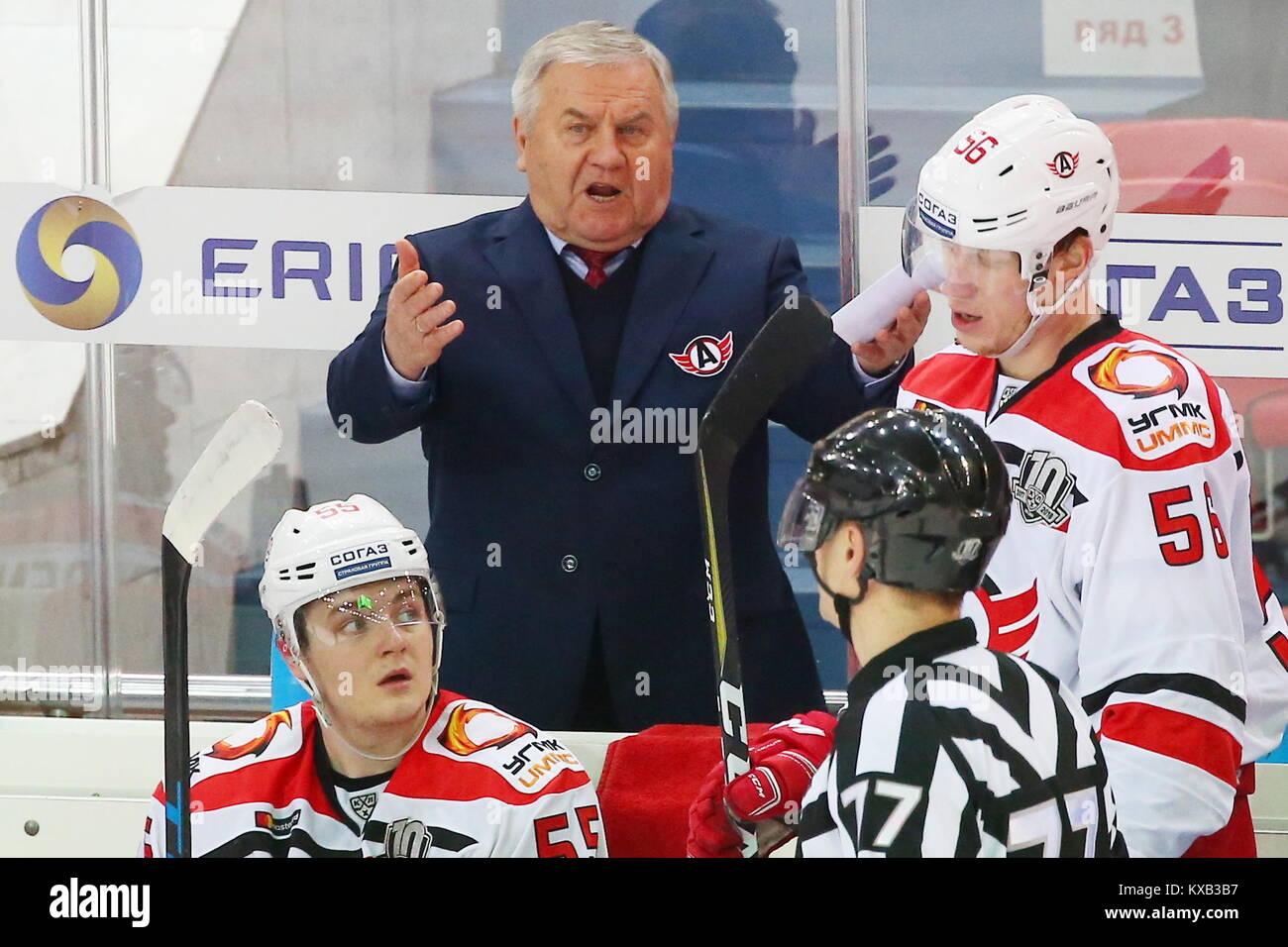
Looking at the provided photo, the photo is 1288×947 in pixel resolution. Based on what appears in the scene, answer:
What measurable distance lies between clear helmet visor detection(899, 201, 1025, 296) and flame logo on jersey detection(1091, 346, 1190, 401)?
179 millimetres

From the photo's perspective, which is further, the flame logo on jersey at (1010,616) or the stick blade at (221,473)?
the stick blade at (221,473)

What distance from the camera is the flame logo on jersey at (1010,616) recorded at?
2.45m

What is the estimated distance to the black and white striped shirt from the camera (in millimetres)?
1840

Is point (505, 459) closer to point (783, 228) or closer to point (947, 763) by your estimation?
point (783, 228)

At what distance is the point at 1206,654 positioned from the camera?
7.73ft

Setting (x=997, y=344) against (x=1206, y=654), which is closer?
(x=1206, y=654)

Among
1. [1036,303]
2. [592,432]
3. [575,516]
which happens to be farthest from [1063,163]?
[575,516]

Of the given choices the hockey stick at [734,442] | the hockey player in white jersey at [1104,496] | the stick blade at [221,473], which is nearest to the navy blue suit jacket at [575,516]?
the hockey stick at [734,442]

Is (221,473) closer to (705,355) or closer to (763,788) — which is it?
(705,355)

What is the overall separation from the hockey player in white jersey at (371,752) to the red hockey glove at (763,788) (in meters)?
0.17

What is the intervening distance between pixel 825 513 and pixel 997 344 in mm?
615

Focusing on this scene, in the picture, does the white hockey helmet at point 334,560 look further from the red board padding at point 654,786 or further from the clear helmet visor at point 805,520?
the clear helmet visor at point 805,520
